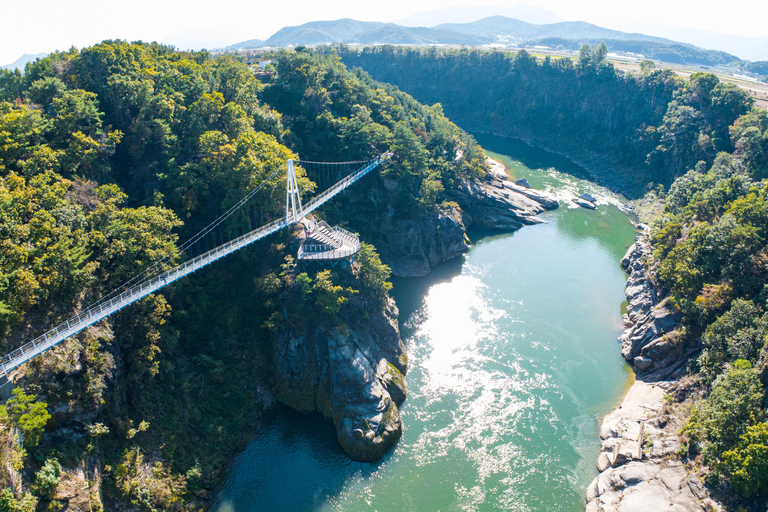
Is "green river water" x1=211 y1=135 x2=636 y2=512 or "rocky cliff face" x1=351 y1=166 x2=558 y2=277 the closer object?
"green river water" x1=211 y1=135 x2=636 y2=512

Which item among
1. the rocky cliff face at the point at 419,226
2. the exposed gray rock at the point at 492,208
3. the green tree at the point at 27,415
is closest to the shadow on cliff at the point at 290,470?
the green tree at the point at 27,415

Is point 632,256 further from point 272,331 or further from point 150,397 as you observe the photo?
point 150,397

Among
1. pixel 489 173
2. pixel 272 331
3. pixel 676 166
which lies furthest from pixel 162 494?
pixel 676 166

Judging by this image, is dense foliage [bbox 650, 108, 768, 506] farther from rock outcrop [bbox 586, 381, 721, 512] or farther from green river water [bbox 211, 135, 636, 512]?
green river water [bbox 211, 135, 636, 512]

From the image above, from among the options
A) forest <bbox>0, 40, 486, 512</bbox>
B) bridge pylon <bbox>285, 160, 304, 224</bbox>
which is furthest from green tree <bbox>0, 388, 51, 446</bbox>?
bridge pylon <bbox>285, 160, 304, 224</bbox>

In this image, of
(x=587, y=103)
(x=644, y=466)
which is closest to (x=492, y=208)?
(x=644, y=466)
